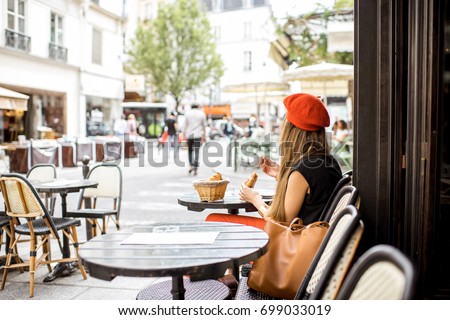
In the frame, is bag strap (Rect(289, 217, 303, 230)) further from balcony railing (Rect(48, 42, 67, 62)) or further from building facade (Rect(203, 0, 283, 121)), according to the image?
building facade (Rect(203, 0, 283, 121))

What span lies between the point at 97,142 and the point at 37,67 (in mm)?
5466

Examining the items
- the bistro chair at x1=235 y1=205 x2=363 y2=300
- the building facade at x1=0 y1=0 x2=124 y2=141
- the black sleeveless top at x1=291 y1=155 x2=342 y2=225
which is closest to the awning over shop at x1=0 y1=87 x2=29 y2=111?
the building facade at x1=0 y1=0 x2=124 y2=141

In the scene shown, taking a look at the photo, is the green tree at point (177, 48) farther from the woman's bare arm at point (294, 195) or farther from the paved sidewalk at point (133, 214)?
the woman's bare arm at point (294, 195)

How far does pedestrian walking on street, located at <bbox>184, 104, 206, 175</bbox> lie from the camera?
1188 centimetres

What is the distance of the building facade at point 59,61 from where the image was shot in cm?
670

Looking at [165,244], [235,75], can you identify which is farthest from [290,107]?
[235,75]

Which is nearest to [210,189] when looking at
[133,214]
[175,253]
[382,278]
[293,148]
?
[293,148]

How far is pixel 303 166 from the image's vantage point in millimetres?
2762

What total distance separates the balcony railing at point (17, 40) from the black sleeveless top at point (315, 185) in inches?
166

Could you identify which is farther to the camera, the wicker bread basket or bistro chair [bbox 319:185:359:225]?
the wicker bread basket

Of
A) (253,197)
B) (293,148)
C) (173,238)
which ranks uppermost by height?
(293,148)

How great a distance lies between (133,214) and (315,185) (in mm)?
4935

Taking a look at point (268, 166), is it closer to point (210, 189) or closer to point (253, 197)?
point (210, 189)

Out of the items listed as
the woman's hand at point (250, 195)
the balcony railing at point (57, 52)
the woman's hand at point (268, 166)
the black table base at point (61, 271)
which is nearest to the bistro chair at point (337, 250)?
the woman's hand at point (250, 195)
